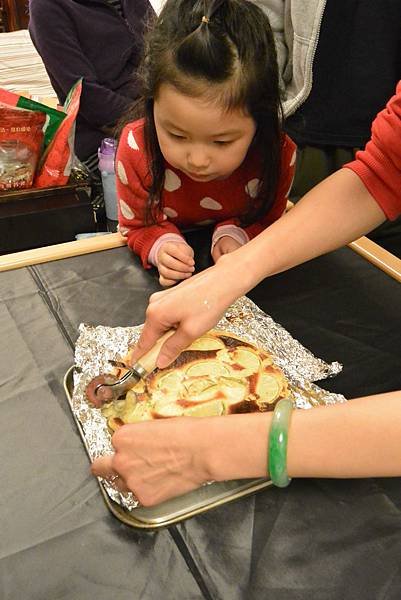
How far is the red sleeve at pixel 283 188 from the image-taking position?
110 centimetres

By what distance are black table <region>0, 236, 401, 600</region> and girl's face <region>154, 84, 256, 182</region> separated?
36 cm

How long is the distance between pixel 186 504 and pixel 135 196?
2.25 feet

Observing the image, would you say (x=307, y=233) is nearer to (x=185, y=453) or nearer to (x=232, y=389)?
(x=232, y=389)

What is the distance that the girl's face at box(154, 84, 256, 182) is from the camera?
0.83 metres

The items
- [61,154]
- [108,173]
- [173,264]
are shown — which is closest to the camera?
[173,264]

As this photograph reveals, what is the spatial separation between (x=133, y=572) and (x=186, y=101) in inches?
25.7

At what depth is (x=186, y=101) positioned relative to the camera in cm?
83

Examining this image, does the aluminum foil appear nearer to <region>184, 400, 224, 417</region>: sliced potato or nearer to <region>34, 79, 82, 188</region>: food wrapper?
<region>184, 400, 224, 417</region>: sliced potato

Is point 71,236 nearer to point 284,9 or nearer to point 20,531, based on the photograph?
point 284,9

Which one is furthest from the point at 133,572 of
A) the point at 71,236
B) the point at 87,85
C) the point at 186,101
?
the point at 87,85

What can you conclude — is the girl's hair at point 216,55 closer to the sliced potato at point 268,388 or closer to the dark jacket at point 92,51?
the sliced potato at point 268,388

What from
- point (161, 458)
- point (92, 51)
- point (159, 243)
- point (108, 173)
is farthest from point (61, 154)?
point (161, 458)

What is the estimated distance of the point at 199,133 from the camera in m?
0.86

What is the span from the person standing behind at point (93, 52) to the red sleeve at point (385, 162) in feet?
4.17
